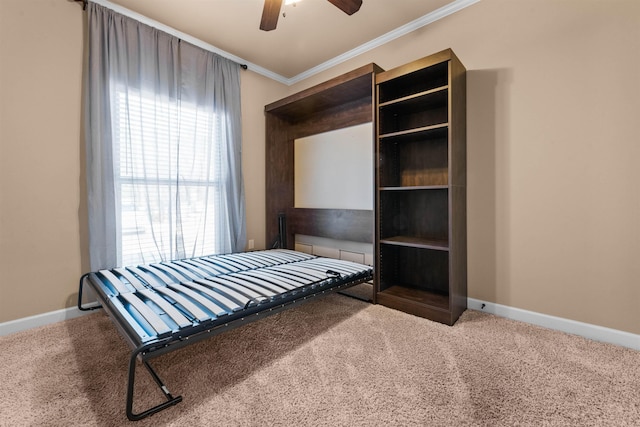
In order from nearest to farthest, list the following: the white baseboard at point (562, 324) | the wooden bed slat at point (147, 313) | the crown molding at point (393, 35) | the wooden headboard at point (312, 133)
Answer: the wooden bed slat at point (147, 313)
the white baseboard at point (562, 324)
the crown molding at point (393, 35)
the wooden headboard at point (312, 133)

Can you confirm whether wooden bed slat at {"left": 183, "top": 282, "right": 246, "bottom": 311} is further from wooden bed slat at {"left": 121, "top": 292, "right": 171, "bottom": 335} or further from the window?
the window

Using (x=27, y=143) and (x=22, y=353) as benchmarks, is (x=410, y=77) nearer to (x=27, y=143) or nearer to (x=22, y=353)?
(x=27, y=143)

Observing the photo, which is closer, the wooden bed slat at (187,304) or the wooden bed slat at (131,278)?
the wooden bed slat at (187,304)

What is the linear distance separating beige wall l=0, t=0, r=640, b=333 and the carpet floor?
1.14 feet

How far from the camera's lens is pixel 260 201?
3.41 meters

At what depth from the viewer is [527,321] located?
2025 millimetres

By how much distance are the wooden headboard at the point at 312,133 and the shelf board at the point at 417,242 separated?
288 millimetres

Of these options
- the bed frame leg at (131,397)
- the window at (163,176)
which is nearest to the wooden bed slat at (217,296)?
the bed frame leg at (131,397)

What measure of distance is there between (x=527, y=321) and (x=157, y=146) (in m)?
3.33

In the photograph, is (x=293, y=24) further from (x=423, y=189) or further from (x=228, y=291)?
(x=228, y=291)

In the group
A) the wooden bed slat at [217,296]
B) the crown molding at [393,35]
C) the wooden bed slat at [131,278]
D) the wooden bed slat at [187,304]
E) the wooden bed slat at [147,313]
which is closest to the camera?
the wooden bed slat at [147,313]

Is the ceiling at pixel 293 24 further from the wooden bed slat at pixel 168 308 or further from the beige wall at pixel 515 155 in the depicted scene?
the wooden bed slat at pixel 168 308

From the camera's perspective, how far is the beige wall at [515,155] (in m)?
1.72

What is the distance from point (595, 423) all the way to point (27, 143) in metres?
3.55
